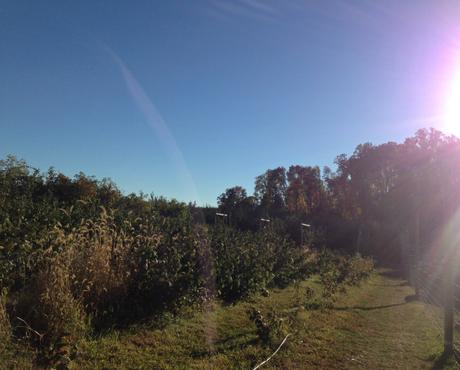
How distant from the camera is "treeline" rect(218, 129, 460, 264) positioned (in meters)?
35.7

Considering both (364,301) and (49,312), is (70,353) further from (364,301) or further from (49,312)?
(364,301)

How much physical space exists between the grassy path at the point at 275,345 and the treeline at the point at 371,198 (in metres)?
17.4

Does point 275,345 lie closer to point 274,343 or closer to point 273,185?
point 274,343

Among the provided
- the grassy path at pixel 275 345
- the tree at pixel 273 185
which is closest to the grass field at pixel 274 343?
the grassy path at pixel 275 345

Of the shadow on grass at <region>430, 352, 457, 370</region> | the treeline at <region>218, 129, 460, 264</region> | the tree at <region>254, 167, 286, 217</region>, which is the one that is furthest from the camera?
the tree at <region>254, 167, 286, 217</region>

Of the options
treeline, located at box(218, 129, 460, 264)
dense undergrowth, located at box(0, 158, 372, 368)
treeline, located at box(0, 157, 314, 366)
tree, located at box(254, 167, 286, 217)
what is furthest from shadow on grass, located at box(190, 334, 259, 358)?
tree, located at box(254, 167, 286, 217)

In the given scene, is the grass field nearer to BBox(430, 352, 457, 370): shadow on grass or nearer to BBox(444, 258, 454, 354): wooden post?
BBox(430, 352, 457, 370): shadow on grass

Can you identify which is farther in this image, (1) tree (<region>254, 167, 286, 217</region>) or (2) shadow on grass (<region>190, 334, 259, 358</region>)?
(1) tree (<region>254, 167, 286, 217</region>)

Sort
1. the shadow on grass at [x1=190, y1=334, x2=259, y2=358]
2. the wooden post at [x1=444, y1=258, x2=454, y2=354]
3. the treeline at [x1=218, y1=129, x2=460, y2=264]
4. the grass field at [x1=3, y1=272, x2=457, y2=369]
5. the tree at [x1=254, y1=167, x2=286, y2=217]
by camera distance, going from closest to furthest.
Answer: the grass field at [x1=3, y1=272, x2=457, y2=369] < the shadow on grass at [x1=190, y1=334, x2=259, y2=358] < the wooden post at [x1=444, y1=258, x2=454, y2=354] < the treeline at [x1=218, y1=129, x2=460, y2=264] < the tree at [x1=254, y1=167, x2=286, y2=217]

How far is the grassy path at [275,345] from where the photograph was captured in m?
5.30

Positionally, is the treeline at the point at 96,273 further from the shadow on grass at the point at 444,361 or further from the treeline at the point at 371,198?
the treeline at the point at 371,198

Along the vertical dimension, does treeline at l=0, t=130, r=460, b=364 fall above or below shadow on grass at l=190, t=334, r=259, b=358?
above

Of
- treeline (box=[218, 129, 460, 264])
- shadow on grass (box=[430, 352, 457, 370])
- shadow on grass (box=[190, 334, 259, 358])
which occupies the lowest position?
shadow on grass (box=[430, 352, 457, 370])

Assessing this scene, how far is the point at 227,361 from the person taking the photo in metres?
5.66
